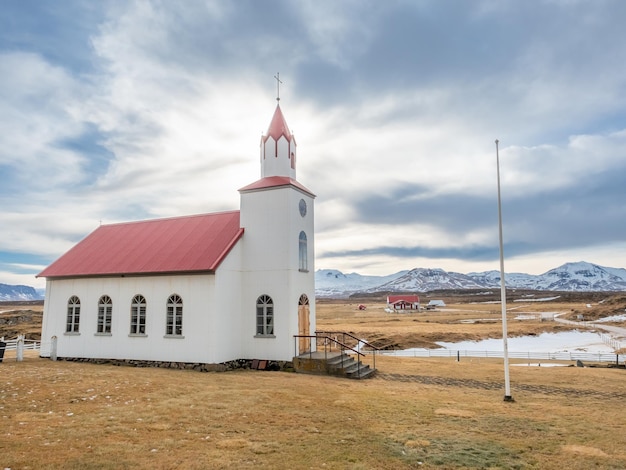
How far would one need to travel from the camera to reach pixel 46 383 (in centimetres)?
1638

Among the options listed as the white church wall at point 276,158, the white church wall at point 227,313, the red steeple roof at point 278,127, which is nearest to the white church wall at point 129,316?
the white church wall at point 227,313

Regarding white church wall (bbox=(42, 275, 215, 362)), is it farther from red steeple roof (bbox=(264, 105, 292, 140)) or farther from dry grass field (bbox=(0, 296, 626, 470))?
red steeple roof (bbox=(264, 105, 292, 140))

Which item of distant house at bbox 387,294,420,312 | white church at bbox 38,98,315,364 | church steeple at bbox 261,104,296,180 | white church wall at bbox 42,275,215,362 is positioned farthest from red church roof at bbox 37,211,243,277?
distant house at bbox 387,294,420,312

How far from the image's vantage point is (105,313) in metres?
24.6

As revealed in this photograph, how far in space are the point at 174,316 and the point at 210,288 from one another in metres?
2.57

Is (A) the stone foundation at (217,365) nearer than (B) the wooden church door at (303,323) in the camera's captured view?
Yes

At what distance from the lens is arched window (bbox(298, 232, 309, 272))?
23.7 metres

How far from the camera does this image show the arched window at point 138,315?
2341cm

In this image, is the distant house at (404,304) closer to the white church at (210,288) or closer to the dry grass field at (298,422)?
the white church at (210,288)

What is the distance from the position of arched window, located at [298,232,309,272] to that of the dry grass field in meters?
6.10

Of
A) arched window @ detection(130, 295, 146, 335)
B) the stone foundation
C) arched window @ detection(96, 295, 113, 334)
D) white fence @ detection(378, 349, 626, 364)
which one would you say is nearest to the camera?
the stone foundation

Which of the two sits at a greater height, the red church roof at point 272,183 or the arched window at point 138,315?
the red church roof at point 272,183

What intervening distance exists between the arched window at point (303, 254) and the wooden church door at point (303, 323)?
150 centimetres

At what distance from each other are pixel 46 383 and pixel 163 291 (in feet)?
24.3
